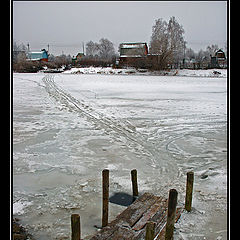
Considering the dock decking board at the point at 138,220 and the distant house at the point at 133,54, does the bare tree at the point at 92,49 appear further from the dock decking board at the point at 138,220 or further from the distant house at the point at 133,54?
the dock decking board at the point at 138,220

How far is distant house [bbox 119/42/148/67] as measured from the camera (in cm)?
5678

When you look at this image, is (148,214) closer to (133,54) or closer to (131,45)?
(133,54)

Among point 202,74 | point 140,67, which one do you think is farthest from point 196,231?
point 140,67

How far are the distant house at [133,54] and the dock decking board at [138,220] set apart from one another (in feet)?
171

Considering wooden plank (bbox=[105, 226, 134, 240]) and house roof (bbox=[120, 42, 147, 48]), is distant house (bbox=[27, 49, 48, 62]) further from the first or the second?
wooden plank (bbox=[105, 226, 134, 240])

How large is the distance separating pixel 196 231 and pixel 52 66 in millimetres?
60502

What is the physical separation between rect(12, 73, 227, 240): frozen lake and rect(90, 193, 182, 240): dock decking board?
36 cm

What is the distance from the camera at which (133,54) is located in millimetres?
61344

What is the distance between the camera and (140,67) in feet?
184

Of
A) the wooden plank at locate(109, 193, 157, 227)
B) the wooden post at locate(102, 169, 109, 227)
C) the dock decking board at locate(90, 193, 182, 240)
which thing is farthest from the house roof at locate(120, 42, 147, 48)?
the wooden post at locate(102, 169, 109, 227)

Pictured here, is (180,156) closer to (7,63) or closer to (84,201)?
(84,201)

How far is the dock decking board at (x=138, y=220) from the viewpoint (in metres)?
4.43

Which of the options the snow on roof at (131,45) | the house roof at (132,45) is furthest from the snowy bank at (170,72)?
the snow on roof at (131,45)

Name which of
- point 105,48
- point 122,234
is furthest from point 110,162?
point 105,48
